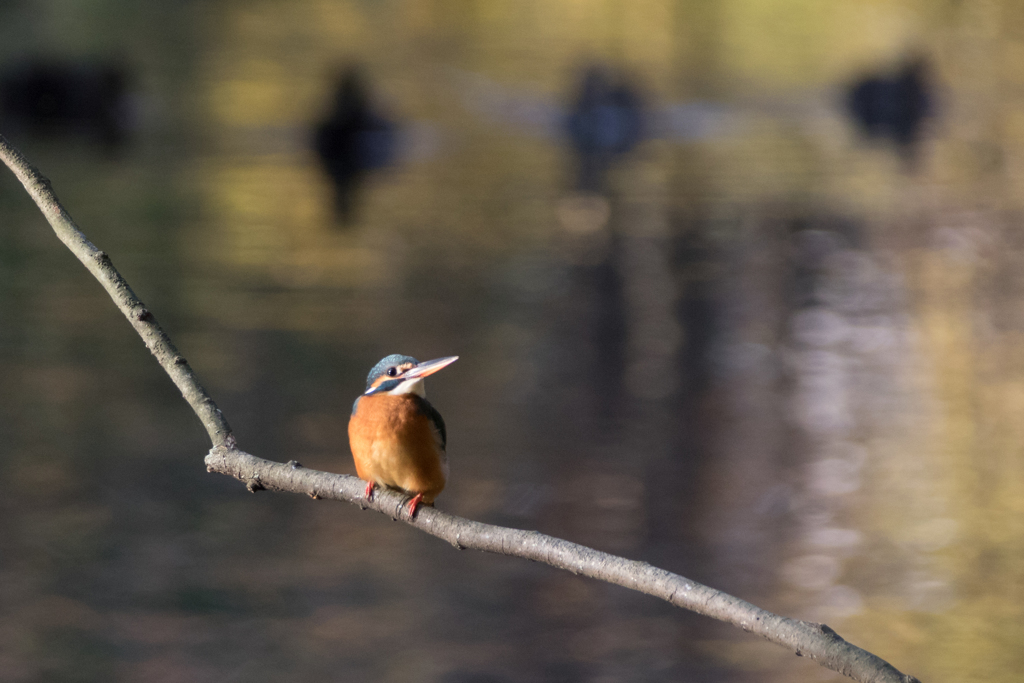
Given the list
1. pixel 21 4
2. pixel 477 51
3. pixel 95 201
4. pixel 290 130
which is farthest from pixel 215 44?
pixel 95 201

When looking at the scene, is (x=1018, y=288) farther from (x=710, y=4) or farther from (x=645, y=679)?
(x=710, y=4)

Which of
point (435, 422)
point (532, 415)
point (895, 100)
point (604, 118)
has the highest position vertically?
point (895, 100)

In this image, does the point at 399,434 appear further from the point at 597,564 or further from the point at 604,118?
the point at 604,118

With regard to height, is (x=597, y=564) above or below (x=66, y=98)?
below

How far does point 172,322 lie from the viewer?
1399cm

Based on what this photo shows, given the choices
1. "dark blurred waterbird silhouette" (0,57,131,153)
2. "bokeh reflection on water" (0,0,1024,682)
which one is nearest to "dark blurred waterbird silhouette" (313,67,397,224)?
"bokeh reflection on water" (0,0,1024,682)

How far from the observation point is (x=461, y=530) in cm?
122

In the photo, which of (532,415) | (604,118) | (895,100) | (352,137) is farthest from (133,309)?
(895,100)

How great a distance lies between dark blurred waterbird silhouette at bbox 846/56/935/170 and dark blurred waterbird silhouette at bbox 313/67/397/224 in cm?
1978

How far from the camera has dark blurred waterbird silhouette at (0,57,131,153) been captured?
40031mm

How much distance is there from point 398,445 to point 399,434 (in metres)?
0.03

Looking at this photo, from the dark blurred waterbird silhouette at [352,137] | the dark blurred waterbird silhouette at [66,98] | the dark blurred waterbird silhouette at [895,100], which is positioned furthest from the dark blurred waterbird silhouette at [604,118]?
the dark blurred waterbird silhouette at [66,98]

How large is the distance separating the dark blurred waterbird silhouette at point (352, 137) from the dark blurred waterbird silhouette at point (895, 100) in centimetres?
1978

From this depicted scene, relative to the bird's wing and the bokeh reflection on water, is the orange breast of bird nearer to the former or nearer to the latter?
the bird's wing
